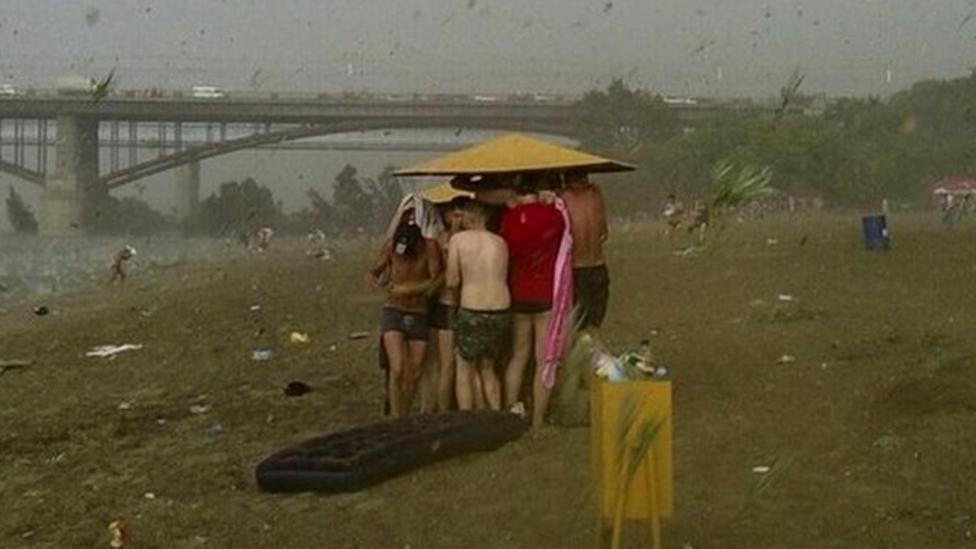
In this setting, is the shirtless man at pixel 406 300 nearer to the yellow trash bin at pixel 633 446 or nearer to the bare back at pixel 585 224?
the bare back at pixel 585 224

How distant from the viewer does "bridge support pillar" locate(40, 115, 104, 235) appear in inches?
2050

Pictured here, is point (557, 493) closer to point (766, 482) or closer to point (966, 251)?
point (766, 482)

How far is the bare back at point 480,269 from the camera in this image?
28.2 ft

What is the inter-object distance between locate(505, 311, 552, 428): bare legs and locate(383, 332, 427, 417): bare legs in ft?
2.06

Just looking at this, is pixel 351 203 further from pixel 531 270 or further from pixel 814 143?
pixel 531 270

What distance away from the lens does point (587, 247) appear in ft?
30.7

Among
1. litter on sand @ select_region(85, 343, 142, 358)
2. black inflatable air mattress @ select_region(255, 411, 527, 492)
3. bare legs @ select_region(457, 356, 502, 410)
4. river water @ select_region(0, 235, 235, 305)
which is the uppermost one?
bare legs @ select_region(457, 356, 502, 410)

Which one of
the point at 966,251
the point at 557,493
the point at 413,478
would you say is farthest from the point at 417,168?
the point at 966,251

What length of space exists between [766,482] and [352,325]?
12083mm

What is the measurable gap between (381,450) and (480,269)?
55.7 inches

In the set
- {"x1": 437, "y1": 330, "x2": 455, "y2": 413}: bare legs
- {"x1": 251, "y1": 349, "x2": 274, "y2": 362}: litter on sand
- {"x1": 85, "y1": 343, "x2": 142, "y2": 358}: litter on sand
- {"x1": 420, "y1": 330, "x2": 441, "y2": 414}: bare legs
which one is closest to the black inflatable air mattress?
{"x1": 437, "y1": 330, "x2": 455, "y2": 413}: bare legs

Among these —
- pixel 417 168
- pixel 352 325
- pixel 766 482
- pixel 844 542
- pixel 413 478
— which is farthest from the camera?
pixel 352 325

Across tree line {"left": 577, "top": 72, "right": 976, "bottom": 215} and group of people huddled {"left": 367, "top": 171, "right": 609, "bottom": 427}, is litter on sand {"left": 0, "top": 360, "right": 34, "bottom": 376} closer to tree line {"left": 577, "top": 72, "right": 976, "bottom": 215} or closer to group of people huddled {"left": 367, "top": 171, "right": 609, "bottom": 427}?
group of people huddled {"left": 367, "top": 171, "right": 609, "bottom": 427}

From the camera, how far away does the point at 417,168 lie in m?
9.59
